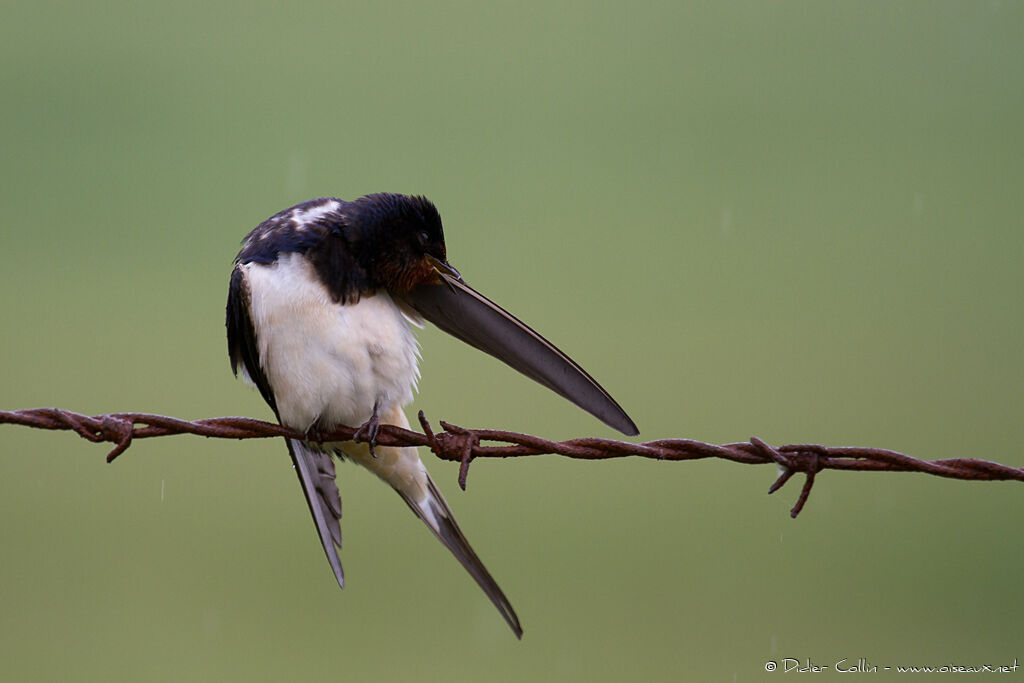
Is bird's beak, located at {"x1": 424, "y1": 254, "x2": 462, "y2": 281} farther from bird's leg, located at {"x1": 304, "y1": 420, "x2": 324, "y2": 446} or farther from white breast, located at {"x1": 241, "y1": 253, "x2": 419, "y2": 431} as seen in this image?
bird's leg, located at {"x1": 304, "y1": 420, "x2": 324, "y2": 446}

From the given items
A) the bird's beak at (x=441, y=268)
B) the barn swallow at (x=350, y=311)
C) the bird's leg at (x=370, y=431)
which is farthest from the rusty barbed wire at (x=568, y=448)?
the bird's beak at (x=441, y=268)

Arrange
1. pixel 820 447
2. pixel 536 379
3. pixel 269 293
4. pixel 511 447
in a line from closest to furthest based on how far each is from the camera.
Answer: pixel 820 447 → pixel 511 447 → pixel 536 379 → pixel 269 293

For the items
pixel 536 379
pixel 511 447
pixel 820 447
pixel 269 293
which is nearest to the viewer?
pixel 820 447

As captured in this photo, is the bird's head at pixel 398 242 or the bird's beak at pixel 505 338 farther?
the bird's head at pixel 398 242

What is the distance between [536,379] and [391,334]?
1.45 ft

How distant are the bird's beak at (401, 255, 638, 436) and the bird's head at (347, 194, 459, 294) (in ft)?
0.07

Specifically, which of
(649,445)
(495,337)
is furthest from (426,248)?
(649,445)

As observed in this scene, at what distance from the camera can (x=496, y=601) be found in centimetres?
232

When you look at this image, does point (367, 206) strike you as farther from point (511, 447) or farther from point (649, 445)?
point (649, 445)

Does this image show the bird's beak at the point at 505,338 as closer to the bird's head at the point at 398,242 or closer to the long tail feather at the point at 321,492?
the bird's head at the point at 398,242

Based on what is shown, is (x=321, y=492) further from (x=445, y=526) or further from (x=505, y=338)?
(x=505, y=338)

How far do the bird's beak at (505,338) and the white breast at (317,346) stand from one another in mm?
127

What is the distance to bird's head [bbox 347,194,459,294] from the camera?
2.29 metres

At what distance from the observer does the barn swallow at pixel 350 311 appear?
2.21 m
